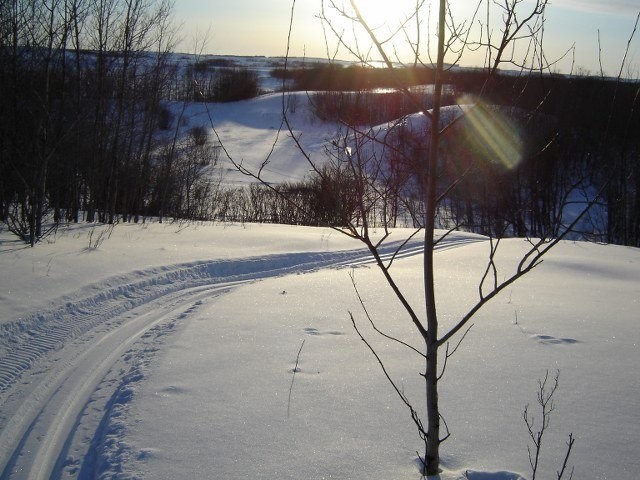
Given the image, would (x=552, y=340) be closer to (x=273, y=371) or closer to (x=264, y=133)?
(x=273, y=371)

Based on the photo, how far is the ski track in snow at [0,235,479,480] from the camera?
3.69 m

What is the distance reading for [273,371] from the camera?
498 cm

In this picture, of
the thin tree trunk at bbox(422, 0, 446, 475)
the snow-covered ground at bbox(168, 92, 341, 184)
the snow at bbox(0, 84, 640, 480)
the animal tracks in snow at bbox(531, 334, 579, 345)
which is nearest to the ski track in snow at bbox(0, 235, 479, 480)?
the snow at bbox(0, 84, 640, 480)

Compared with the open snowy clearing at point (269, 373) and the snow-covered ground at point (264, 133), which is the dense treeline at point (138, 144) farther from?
the snow-covered ground at point (264, 133)

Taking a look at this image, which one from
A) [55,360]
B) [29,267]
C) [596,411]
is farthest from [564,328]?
[29,267]

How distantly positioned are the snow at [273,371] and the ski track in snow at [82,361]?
0.06 ft

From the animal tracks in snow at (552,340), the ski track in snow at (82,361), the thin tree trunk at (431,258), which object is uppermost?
the thin tree trunk at (431,258)

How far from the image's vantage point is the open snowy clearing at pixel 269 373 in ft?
11.6

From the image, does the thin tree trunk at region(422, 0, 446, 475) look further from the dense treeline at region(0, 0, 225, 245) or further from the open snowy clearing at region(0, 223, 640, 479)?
the dense treeline at region(0, 0, 225, 245)

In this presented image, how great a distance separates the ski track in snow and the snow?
0.06ft

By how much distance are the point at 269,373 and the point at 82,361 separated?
1943 mm

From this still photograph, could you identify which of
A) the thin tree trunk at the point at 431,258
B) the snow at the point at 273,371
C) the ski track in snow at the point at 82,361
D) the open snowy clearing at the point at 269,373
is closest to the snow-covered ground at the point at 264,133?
the snow at the point at 273,371

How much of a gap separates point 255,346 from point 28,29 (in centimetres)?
923

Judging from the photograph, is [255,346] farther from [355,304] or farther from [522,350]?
[522,350]
